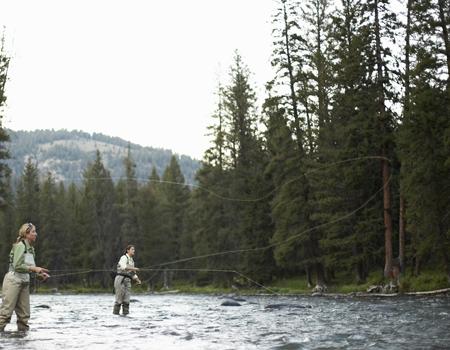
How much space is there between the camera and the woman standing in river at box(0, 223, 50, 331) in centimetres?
1196

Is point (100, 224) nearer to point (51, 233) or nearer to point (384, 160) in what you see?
point (51, 233)

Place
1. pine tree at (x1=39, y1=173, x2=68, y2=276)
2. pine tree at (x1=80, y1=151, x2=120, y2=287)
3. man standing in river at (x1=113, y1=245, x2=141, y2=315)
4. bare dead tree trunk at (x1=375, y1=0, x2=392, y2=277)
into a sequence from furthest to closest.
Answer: pine tree at (x1=39, y1=173, x2=68, y2=276) < pine tree at (x1=80, y1=151, x2=120, y2=287) < bare dead tree trunk at (x1=375, y1=0, x2=392, y2=277) < man standing in river at (x1=113, y1=245, x2=141, y2=315)

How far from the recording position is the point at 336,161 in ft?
112

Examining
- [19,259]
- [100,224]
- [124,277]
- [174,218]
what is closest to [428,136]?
[124,277]

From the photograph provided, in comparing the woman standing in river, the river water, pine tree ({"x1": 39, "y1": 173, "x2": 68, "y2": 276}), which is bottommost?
the river water

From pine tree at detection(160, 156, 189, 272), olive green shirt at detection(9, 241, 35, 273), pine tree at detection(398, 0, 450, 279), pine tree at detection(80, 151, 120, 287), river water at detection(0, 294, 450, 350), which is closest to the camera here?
river water at detection(0, 294, 450, 350)

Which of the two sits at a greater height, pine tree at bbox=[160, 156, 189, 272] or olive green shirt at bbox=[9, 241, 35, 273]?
pine tree at bbox=[160, 156, 189, 272]

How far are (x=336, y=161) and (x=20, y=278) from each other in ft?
80.4

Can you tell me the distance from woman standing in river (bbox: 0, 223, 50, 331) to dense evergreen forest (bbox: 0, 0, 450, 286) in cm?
1545

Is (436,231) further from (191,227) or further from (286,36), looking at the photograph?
(191,227)

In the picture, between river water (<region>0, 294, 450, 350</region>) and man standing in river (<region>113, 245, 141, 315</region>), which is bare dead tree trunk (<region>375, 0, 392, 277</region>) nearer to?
river water (<region>0, 294, 450, 350</region>)

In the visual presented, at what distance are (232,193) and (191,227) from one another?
18.7 m

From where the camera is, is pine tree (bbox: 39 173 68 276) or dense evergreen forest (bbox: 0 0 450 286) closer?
dense evergreen forest (bbox: 0 0 450 286)

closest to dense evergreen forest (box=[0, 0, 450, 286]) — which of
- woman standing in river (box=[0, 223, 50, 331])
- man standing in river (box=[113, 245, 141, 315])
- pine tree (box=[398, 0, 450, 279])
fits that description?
pine tree (box=[398, 0, 450, 279])
